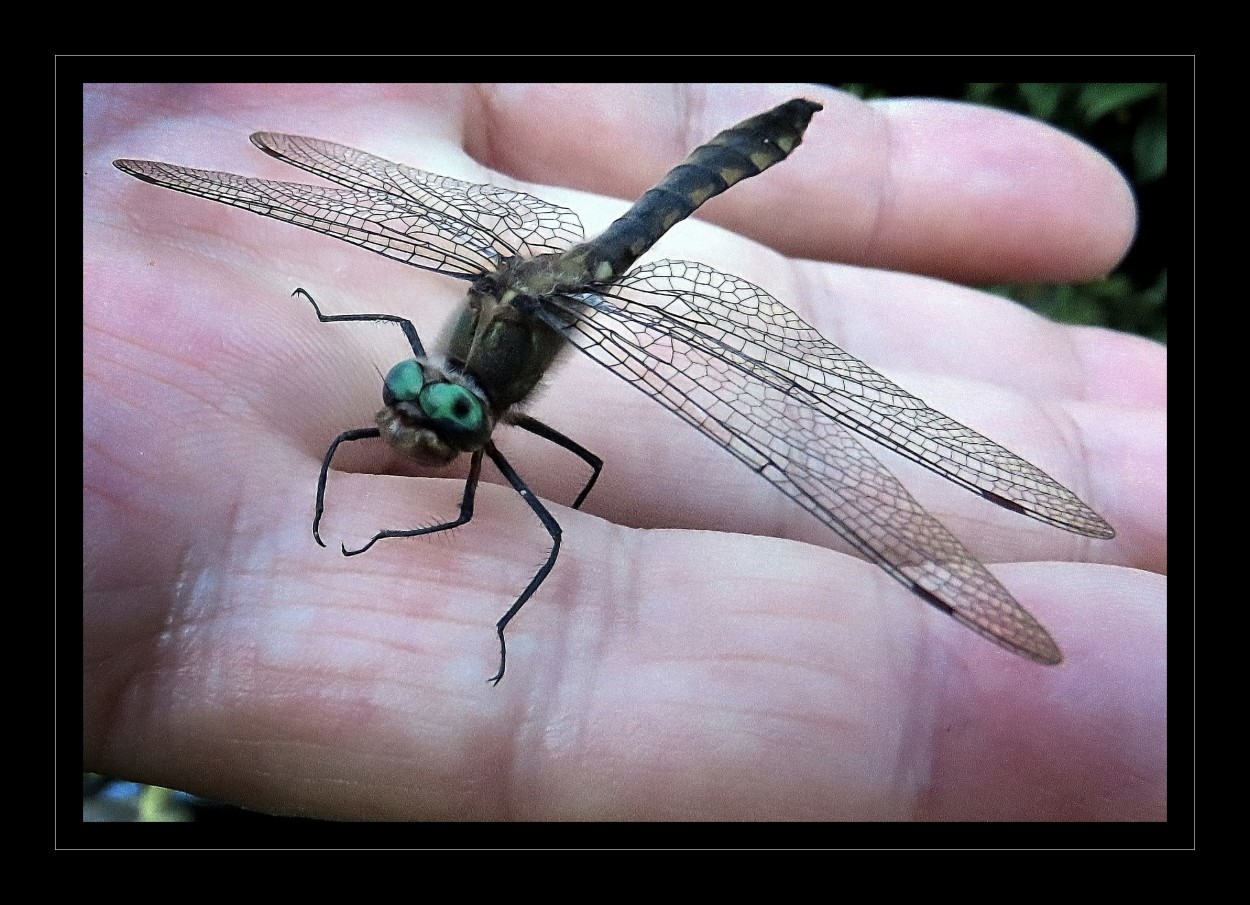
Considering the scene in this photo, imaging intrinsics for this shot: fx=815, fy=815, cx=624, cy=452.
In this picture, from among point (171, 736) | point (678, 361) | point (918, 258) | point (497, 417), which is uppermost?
point (918, 258)

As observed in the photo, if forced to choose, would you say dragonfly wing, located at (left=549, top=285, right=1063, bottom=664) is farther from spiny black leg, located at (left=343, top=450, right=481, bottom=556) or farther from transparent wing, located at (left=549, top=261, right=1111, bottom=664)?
spiny black leg, located at (left=343, top=450, right=481, bottom=556)

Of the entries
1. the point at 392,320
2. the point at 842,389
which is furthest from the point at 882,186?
the point at 392,320

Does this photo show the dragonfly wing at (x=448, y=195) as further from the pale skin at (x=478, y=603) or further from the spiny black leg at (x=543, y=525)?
the spiny black leg at (x=543, y=525)

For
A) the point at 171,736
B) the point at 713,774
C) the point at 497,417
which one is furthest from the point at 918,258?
the point at 171,736

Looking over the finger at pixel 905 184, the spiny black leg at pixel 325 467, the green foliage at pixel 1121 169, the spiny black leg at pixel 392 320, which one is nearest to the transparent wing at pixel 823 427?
the spiny black leg at pixel 392 320

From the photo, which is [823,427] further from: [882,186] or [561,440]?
[882,186]
